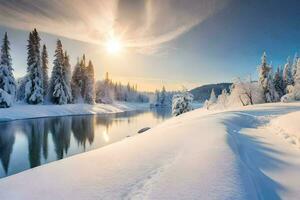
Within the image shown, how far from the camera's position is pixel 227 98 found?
54562 millimetres

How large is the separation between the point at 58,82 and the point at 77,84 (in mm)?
13421

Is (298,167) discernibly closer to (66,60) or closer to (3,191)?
(3,191)

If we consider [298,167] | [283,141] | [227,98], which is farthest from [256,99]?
[298,167]

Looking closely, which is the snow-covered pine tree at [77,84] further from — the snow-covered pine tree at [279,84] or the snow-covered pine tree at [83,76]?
the snow-covered pine tree at [279,84]

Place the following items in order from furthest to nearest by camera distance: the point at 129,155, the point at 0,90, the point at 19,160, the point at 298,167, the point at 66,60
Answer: the point at 66,60
the point at 0,90
the point at 19,160
the point at 129,155
the point at 298,167

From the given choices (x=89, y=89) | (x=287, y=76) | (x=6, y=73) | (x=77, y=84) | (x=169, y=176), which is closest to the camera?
(x=169, y=176)

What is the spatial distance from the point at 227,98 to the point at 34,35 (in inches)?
1799

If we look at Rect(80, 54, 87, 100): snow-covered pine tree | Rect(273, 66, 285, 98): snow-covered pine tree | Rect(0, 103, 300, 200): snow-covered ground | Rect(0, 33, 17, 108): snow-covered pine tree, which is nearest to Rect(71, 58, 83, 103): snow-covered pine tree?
Rect(80, 54, 87, 100): snow-covered pine tree

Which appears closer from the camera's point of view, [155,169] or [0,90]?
[155,169]

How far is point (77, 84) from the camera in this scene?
232 ft

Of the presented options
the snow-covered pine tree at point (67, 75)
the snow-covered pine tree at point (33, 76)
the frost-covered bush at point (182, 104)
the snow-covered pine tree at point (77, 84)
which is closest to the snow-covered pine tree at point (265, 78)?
the frost-covered bush at point (182, 104)

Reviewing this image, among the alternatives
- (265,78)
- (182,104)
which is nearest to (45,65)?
(182,104)

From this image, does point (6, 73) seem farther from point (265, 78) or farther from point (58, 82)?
point (265, 78)

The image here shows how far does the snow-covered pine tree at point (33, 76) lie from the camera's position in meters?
50.0
